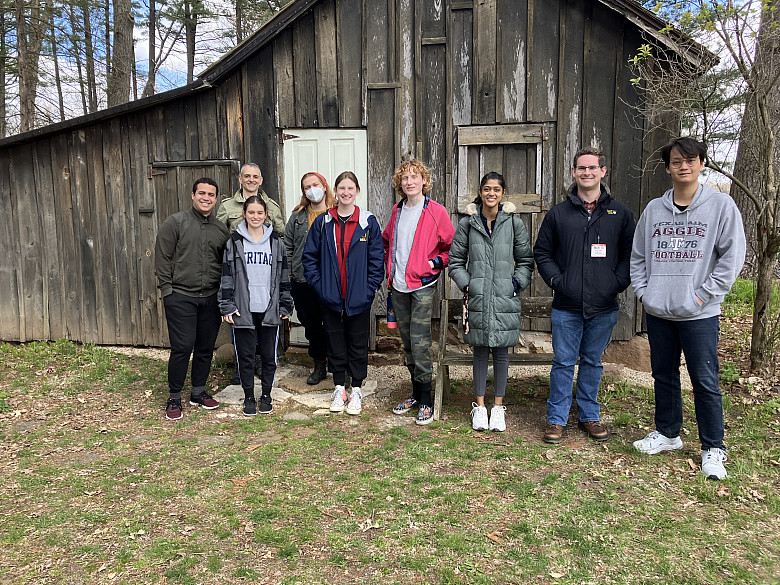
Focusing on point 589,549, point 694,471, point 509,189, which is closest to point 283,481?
point 589,549

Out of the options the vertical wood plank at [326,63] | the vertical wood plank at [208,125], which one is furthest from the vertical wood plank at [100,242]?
the vertical wood plank at [326,63]

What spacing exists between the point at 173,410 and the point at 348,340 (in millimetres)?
1626

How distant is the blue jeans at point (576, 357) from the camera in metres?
4.19

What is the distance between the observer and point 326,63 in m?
6.27

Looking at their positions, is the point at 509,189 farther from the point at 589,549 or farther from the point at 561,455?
the point at 589,549

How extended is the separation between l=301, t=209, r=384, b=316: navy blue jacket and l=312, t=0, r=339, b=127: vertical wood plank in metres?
1.99

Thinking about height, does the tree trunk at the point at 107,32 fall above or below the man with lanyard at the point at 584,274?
above

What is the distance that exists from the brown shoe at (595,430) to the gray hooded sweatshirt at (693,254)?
101 cm

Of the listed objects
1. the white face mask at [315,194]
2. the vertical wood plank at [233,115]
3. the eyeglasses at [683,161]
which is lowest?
A: the white face mask at [315,194]

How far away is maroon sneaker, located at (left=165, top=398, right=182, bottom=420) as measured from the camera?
4.89 metres

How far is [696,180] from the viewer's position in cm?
362

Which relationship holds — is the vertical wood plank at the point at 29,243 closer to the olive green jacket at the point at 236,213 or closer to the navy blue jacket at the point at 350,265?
the olive green jacket at the point at 236,213

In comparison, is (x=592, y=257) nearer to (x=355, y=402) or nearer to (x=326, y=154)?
(x=355, y=402)

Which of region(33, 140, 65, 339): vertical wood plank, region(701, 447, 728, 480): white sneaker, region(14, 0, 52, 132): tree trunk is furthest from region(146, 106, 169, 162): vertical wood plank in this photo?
region(14, 0, 52, 132): tree trunk
